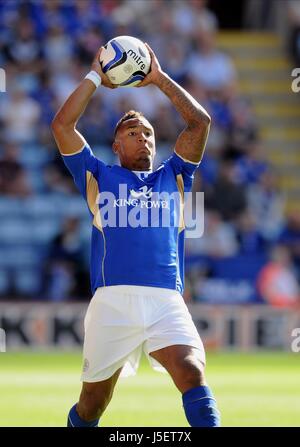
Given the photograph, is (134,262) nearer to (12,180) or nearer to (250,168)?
(12,180)

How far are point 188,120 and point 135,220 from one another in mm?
804

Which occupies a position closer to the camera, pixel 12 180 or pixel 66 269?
pixel 66 269

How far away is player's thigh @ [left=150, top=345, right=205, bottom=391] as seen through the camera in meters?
6.86

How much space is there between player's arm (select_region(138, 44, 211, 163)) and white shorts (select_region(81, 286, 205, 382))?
0.96 metres

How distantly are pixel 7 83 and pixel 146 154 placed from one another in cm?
1273

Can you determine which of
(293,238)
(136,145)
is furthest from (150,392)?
(293,238)

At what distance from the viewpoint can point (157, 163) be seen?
1853 cm

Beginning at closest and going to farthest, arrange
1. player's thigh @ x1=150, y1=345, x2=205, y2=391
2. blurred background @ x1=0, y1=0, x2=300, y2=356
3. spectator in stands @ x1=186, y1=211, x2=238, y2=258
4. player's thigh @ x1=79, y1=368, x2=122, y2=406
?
player's thigh @ x1=150, y1=345, x2=205, y2=391, player's thigh @ x1=79, y1=368, x2=122, y2=406, blurred background @ x1=0, y1=0, x2=300, y2=356, spectator in stands @ x1=186, y1=211, x2=238, y2=258

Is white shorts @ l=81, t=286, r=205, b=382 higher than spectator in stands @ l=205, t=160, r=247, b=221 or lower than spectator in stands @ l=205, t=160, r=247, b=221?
lower

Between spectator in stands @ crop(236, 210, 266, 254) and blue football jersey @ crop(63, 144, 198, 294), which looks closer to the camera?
blue football jersey @ crop(63, 144, 198, 294)

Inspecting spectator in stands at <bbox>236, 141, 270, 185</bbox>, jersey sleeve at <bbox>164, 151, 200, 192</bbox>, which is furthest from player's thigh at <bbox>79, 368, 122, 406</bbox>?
spectator in stands at <bbox>236, 141, 270, 185</bbox>

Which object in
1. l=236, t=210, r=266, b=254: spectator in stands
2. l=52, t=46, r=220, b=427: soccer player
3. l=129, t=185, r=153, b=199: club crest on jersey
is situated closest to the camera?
l=52, t=46, r=220, b=427: soccer player

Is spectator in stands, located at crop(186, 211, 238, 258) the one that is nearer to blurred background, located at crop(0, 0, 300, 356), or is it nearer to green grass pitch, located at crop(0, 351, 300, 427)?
blurred background, located at crop(0, 0, 300, 356)

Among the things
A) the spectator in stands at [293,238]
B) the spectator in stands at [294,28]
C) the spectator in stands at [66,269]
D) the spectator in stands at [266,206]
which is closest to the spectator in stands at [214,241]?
the spectator in stands at [266,206]
